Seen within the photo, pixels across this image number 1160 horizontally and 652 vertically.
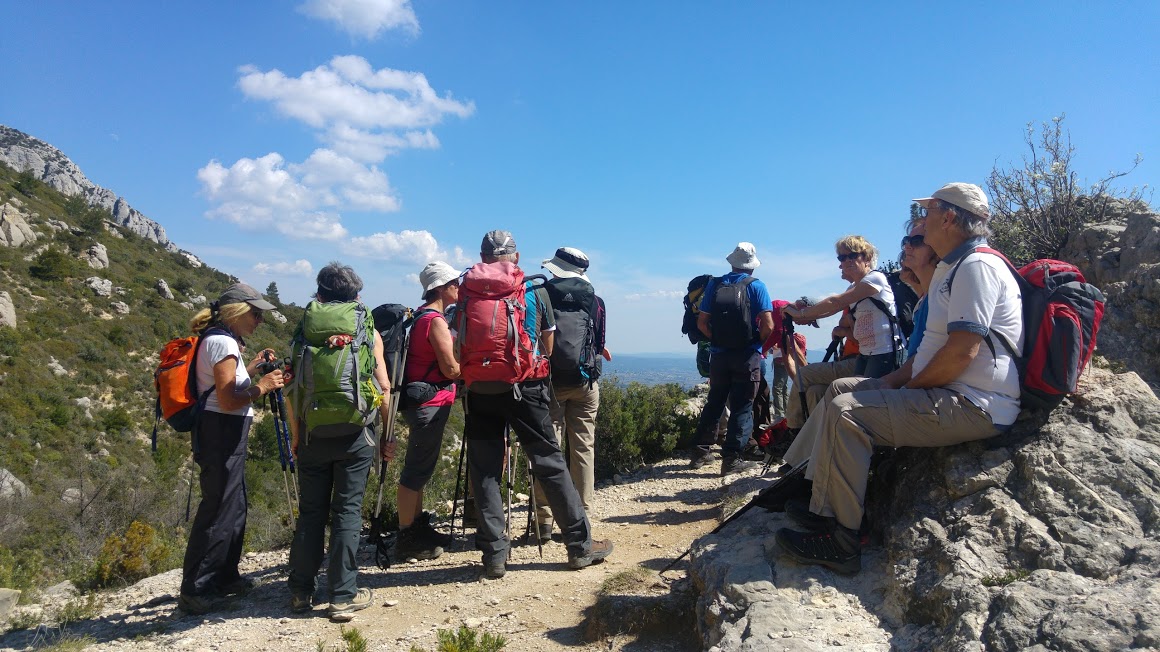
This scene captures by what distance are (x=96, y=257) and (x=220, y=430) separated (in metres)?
45.7

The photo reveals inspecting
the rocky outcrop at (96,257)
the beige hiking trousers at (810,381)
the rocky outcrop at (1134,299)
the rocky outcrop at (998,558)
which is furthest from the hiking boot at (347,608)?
the rocky outcrop at (96,257)

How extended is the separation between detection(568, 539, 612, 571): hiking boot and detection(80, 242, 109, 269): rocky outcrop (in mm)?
45879

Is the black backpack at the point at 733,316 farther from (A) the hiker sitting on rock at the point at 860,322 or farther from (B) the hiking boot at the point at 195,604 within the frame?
(B) the hiking boot at the point at 195,604

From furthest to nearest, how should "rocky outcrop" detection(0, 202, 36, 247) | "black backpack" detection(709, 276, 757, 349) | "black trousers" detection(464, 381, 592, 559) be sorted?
"rocky outcrop" detection(0, 202, 36, 247) → "black backpack" detection(709, 276, 757, 349) → "black trousers" detection(464, 381, 592, 559)

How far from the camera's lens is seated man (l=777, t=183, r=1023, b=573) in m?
2.98

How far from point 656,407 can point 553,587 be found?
5.33 m

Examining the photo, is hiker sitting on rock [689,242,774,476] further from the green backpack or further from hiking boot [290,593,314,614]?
hiking boot [290,593,314,614]

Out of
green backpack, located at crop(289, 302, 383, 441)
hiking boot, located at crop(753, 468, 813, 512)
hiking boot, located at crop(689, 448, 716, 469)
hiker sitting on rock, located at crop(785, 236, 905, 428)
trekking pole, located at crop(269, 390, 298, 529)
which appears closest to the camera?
hiking boot, located at crop(753, 468, 813, 512)

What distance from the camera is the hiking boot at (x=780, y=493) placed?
143 inches

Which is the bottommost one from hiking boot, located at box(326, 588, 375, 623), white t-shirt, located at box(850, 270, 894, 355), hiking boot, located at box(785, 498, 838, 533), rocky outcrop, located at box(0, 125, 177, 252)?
hiking boot, located at box(326, 588, 375, 623)

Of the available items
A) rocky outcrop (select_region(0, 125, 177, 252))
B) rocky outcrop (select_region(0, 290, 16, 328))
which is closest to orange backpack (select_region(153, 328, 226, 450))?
rocky outcrop (select_region(0, 290, 16, 328))

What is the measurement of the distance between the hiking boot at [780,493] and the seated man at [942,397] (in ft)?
1.32

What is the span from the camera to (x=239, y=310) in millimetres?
4145

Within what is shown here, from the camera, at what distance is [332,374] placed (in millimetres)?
3840
